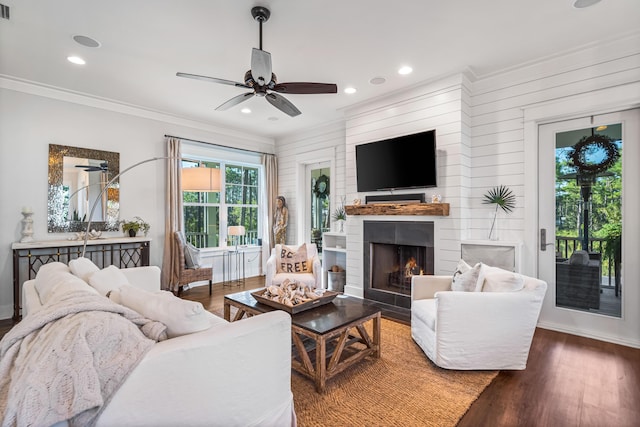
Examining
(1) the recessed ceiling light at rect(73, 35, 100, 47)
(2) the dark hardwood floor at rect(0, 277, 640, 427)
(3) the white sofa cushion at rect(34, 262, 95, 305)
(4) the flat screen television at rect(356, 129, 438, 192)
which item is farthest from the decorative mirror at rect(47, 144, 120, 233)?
(2) the dark hardwood floor at rect(0, 277, 640, 427)

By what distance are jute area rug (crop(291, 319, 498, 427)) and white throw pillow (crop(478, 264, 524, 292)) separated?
0.64 m

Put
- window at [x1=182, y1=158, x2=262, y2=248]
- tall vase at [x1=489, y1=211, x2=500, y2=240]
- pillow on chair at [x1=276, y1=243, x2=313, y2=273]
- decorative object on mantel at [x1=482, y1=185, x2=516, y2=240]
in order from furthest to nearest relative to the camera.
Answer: window at [x1=182, y1=158, x2=262, y2=248] → pillow on chair at [x1=276, y1=243, x2=313, y2=273] → tall vase at [x1=489, y1=211, x2=500, y2=240] → decorative object on mantel at [x1=482, y1=185, x2=516, y2=240]

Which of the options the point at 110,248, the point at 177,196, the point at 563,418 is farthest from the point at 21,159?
the point at 563,418

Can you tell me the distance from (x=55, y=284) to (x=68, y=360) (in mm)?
957

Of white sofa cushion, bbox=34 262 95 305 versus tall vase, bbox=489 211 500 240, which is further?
tall vase, bbox=489 211 500 240

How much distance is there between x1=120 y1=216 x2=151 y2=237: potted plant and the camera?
14.9 feet

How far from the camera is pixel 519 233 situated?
349 centimetres

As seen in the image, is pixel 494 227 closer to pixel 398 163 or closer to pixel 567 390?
pixel 398 163

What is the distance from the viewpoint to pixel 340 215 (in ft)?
16.8

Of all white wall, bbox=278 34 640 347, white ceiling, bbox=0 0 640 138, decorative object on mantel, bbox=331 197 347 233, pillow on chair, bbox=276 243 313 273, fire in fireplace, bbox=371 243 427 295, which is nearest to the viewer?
white ceiling, bbox=0 0 640 138

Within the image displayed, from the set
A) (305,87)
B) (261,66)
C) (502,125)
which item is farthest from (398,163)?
(261,66)

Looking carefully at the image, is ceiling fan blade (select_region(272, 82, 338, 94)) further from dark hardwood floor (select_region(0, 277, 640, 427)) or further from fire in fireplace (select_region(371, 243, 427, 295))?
dark hardwood floor (select_region(0, 277, 640, 427))

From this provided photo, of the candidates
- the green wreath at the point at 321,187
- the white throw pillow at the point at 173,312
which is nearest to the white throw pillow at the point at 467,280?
the white throw pillow at the point at 173,312

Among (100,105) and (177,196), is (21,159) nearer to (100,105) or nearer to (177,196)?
(100,105)
